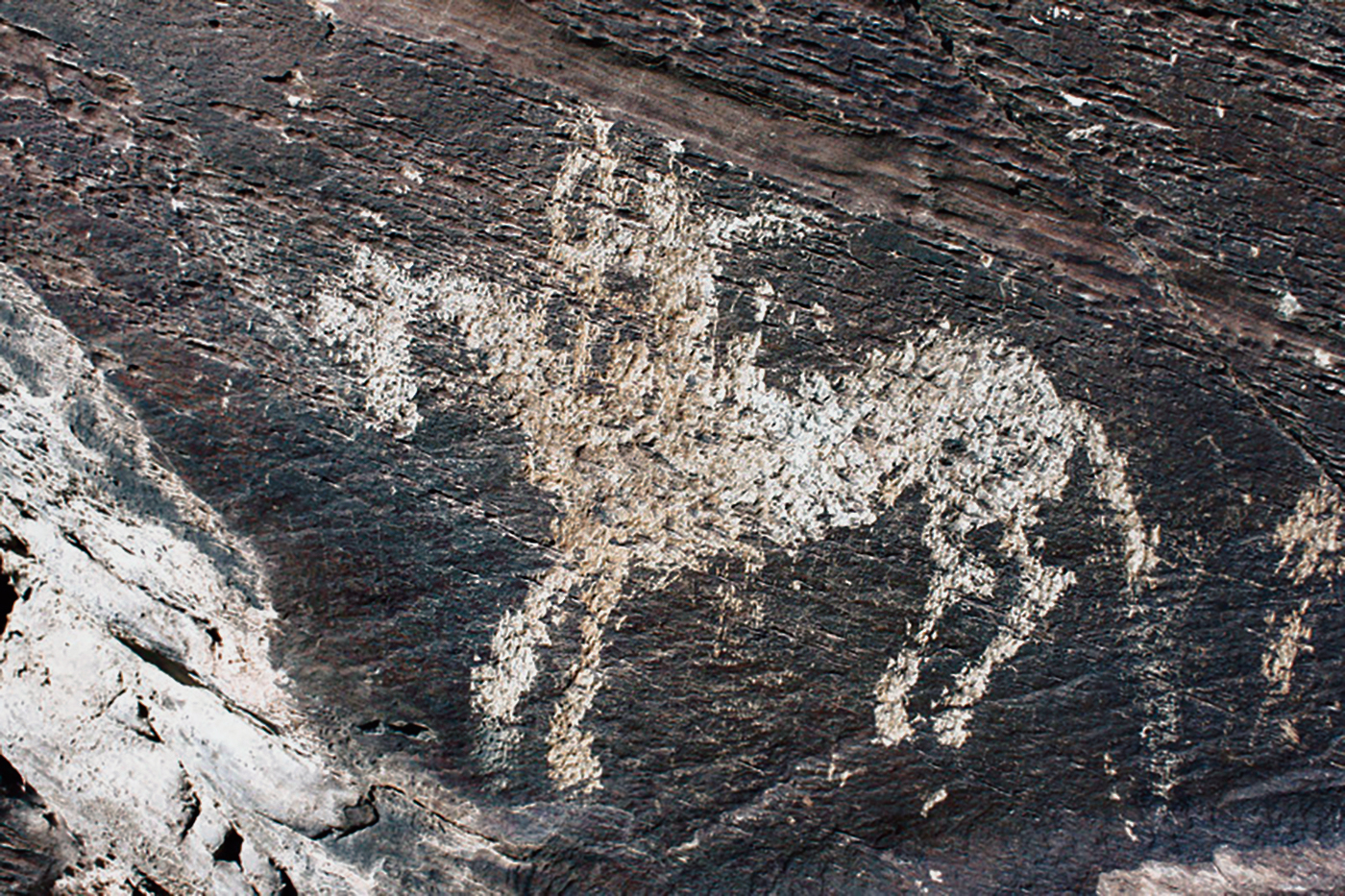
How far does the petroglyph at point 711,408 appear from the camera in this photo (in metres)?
0.99

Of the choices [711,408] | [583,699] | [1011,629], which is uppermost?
[711,408]

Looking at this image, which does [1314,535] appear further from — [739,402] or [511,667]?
[511,667]

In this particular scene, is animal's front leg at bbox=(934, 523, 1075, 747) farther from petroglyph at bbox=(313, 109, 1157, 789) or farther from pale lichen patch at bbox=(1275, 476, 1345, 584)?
pale lichen patch at bbox=(1275, 476, 1345, 584)

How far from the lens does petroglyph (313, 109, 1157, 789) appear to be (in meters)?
0.99

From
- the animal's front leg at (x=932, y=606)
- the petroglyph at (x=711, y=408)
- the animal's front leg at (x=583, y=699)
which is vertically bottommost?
the animal's front leg at (x=583, y=699)

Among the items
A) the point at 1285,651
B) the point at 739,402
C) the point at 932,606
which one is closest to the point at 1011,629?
the point at 932,606

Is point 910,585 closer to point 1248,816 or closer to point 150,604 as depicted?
point 1248,816

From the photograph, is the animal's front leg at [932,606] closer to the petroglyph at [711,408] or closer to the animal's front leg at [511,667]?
the petroglyph at [711,408]

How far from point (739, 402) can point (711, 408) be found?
38mm

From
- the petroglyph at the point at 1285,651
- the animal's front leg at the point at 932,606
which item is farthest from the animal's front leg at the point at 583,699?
the petroglyph at the point at 1285,651

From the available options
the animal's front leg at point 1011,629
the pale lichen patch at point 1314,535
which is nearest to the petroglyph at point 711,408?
the animal's front leg at point 1011,629

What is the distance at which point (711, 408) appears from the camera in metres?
1.00

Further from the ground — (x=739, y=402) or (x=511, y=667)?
(x=739, y=402)

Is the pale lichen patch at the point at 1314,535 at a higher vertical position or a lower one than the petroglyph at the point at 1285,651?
higher
